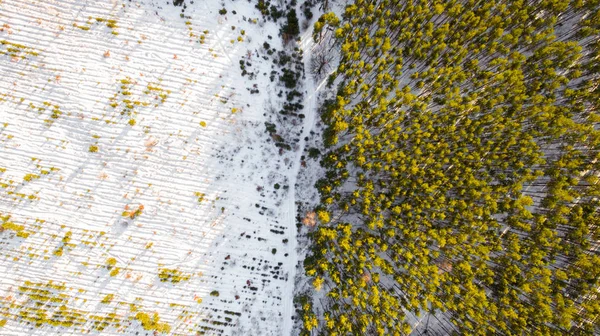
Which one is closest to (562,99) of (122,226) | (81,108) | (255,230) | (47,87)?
(255,230)

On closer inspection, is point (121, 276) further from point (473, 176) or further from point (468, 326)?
point (473, 176)

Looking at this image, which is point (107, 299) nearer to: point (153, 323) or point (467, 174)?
point (153, 323)

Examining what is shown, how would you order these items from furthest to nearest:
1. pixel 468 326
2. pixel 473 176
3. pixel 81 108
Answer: pixel 81 108
pixel 473 176
pixel 468 326

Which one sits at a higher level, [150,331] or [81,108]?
[81,108]

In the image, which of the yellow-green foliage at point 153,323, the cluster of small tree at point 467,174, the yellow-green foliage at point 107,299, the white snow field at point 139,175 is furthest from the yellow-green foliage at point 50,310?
the cluster of small tree at point 467,174

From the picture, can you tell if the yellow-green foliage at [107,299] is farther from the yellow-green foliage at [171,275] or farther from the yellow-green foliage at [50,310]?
the yellow-green foliage at [171,275]

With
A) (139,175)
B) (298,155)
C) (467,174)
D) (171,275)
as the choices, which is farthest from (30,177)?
(467,174)

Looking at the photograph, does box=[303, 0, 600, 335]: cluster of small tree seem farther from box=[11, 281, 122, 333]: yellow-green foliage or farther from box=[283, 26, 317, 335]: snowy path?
box=[11, 281, 122, 333]: yellow-green foliage
